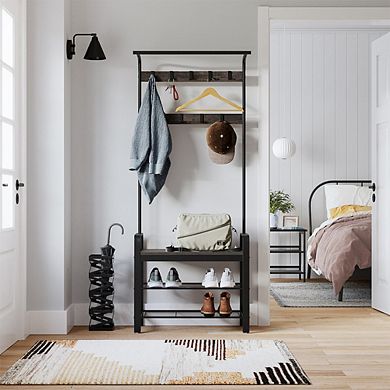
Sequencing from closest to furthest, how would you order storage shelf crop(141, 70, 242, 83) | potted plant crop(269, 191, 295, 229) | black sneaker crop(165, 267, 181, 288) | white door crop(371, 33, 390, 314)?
black sneaker crop(165, 267, 181, 288), storage shelf crop(141, 70, 242, 83), white door crop(371, 33, 390, 314), potted plant crop(269, 191, 295, 229)

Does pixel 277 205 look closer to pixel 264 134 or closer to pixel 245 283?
pixel 264 134

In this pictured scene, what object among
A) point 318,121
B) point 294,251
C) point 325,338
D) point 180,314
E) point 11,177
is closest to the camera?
point 11,177

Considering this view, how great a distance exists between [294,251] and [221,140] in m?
3.23

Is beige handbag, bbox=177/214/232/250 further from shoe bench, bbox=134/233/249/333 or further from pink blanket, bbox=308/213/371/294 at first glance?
pink blanket, bbox=308/213/371/294

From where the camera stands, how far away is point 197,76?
5219 millimetres

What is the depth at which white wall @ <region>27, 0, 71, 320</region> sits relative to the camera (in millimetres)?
4957

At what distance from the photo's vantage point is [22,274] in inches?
191

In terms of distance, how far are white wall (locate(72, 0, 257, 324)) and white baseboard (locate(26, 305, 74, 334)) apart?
334 mm

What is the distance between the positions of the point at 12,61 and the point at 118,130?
942 millimetres

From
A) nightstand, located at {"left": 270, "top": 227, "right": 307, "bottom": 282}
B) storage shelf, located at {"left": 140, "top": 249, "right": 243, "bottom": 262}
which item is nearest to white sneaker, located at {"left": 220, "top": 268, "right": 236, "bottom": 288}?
storage shelf, located at {"left": 140, "top": 249, "right": 243, "bottom": 262}

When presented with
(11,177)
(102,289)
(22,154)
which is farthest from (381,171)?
(11,177)

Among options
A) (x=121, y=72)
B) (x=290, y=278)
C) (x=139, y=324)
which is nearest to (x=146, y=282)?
(x=139, y=324)

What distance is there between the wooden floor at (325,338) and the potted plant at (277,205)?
192 cm

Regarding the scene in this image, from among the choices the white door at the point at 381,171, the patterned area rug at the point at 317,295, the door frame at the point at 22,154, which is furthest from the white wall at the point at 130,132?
the patterned area rug at the point at 317,295
